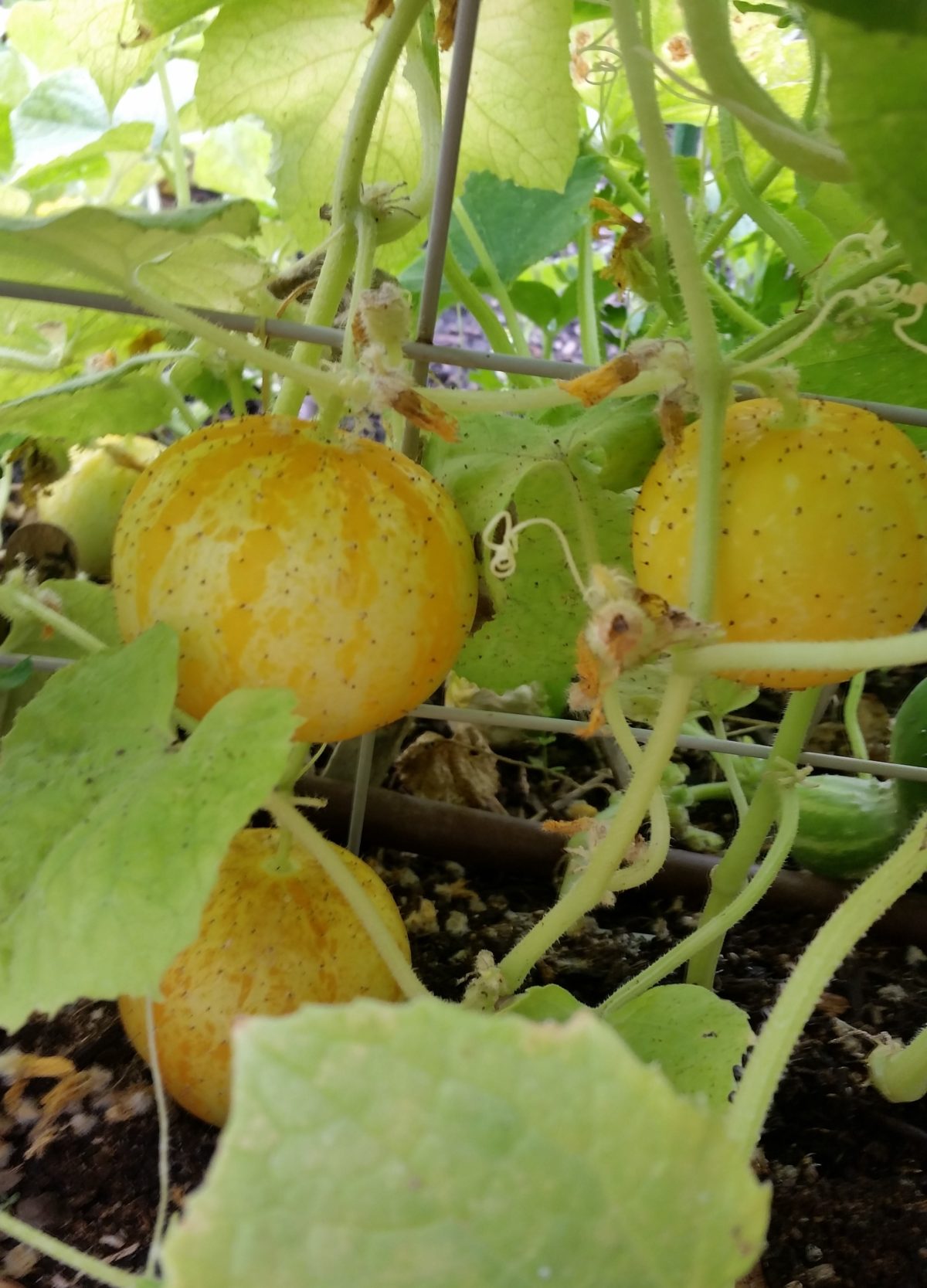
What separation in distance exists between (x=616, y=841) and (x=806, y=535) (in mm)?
165

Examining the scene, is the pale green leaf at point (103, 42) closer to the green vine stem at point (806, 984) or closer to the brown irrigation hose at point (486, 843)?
the brown irrigation hose at point (486, 843)

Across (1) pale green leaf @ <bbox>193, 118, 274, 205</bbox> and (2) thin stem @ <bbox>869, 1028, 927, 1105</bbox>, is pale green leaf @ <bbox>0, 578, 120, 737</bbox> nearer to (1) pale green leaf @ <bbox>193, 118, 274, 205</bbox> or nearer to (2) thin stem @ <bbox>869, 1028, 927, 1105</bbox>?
(2) thin stem @ <bbox>869, 1028, 927, 1105</bbox>

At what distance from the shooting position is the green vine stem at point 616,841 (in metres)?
0.41

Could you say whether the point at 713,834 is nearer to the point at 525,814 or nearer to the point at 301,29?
the point at 525,814

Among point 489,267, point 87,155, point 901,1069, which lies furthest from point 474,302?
point 901,1069

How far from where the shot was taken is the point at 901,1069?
2.07 feet

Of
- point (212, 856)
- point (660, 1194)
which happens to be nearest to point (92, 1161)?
point (212, 856)

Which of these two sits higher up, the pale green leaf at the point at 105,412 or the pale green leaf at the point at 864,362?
the pale green leaf at the point at 864,362

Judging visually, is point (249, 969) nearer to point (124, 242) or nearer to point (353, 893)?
point (353, 893)

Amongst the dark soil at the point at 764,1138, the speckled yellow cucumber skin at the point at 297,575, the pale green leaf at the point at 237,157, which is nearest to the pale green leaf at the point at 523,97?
the speckled yellow cucumber skin at the point at 297,575

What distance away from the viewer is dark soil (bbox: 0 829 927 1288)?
0.57 metres

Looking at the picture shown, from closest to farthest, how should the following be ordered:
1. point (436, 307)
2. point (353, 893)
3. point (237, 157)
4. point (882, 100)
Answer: point (882, 100), point (353, 893), point (436, 307), point (237, 157)

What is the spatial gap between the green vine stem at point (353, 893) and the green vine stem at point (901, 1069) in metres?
0.34

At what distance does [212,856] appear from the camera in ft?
1.17
